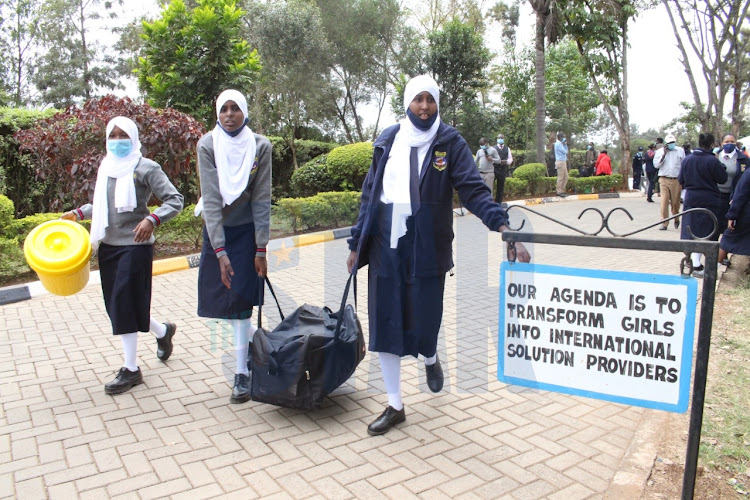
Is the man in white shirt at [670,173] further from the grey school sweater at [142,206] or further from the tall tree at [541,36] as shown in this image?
the grey school sweater at [142,206]

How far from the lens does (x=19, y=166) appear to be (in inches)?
431

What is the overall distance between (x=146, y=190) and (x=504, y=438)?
2876 millimetres

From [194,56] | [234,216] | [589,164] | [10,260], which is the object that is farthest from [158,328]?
[589,164]

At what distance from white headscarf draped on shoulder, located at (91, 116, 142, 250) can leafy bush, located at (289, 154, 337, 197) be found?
10268 millimetres

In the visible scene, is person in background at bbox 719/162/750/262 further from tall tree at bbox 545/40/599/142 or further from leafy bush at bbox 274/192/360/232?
tall tree at bbox 545/40/599/142

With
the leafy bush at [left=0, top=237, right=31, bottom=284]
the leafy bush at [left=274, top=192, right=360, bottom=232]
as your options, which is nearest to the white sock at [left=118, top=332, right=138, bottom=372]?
the leafy bush at [left=0, top=237, right=31, bottom=284]

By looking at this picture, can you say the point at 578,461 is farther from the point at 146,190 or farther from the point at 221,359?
the point at 146,190

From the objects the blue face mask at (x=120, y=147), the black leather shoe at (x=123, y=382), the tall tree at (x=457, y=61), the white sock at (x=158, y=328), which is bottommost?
the black leather shoe at (x=123, y=382)

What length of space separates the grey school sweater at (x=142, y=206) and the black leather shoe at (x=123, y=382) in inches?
34.9

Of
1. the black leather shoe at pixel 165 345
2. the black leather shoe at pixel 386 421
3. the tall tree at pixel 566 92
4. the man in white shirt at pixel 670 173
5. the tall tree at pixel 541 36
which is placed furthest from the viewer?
the tall tree at pixel 566 92

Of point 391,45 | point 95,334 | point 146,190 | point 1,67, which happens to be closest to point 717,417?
point 146,190

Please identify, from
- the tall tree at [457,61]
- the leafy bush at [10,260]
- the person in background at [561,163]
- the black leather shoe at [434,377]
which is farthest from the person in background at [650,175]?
the leafy bush at [10,260]

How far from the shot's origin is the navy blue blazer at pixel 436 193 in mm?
3424

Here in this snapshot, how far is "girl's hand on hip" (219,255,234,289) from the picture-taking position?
12.8 ft
